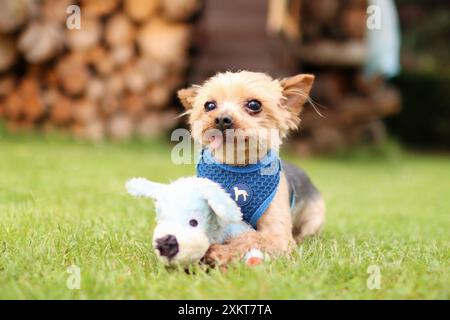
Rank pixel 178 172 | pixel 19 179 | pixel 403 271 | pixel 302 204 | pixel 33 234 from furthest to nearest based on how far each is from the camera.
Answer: pixel 178 172 → pixel 19 179 → pixel 302 204 → pixel 33 234 → pixel 403 271

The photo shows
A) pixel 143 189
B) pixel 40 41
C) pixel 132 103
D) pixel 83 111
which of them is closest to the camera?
pixel 143 189

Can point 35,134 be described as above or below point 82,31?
below

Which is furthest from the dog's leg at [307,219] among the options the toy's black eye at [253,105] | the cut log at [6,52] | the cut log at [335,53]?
the cut log at [335,53]

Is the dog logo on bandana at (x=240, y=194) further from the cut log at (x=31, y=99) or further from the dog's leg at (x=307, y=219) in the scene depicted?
the cut log at (x=31, y=99)

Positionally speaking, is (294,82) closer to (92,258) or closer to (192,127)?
(192,127)

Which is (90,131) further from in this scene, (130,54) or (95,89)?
(130,54)

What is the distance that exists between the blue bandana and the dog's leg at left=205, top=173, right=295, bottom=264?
51mm

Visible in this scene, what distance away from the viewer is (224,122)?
3031mm

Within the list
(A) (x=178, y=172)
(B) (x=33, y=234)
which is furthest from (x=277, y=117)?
(A) (x=178, y=172)

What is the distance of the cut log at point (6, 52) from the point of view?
9.16m

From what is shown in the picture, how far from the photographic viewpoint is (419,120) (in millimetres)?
16828

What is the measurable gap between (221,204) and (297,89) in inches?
38.7

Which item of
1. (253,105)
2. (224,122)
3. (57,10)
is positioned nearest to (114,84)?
(57,10)

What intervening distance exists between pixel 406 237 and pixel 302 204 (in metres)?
0.75
